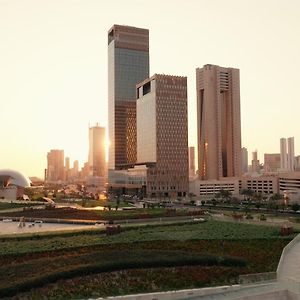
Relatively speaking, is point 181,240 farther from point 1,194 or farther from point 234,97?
point 234,97

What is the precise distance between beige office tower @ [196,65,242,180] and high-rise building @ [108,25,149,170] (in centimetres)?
2883

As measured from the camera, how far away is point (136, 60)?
573ft

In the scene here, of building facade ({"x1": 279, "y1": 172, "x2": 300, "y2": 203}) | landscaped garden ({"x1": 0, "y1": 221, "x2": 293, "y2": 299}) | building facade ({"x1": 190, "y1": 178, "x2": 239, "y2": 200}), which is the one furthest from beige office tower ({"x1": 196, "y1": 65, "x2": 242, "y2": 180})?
landscaped garden ({"x1": 0, "y1": 221, "x2": 293, "y2": 299})

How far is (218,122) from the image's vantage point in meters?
154

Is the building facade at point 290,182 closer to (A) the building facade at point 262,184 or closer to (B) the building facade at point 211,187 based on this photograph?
(A) the building facade at point 262,184

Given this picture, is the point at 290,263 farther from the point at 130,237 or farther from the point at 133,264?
the point at 130,237

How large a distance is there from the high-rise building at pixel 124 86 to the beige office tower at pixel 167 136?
3507 cm

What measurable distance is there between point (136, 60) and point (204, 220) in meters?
131

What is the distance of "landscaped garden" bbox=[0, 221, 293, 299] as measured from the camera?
74.2 feet

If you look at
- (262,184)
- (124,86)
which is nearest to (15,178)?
(124,86)

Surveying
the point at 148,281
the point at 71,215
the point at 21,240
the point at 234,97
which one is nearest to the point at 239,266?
the point at 148,281

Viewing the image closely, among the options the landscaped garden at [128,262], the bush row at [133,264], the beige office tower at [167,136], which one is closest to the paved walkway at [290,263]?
the landscaped garden at [128,262]

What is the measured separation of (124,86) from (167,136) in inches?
1896

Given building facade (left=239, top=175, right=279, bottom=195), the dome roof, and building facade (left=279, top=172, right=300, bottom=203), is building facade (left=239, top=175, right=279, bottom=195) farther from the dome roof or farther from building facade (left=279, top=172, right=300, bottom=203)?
the dome roof
